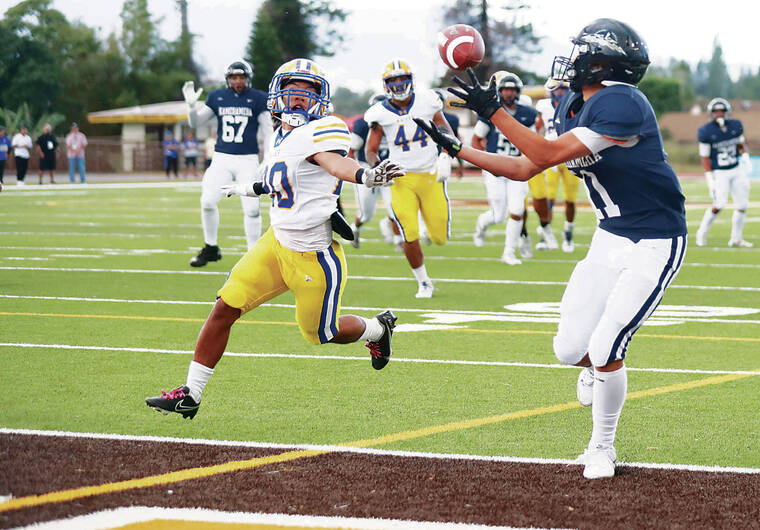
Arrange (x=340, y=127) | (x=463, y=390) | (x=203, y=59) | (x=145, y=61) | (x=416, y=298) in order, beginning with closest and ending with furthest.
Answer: (x=340, y=127) → (x=463, y=390) → (x=416, y=298) → (x=145, y=61) → (x=203, y=59)

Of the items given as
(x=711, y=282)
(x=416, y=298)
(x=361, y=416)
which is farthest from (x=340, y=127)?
(x=711, y=282)

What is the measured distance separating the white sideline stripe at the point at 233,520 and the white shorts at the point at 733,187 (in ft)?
42.8

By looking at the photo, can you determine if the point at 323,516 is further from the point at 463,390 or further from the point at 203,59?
the point at 203,59

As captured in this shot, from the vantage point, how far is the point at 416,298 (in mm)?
10531

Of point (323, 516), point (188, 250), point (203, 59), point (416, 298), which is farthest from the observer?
point (203, 59)

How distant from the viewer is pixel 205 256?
43.4 feet

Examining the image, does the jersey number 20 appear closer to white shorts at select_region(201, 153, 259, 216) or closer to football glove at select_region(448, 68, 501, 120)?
white shorts at select_region(201, 153, 259, 216)

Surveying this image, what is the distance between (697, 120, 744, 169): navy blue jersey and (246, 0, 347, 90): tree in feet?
158

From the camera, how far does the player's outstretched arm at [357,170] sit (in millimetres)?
5238

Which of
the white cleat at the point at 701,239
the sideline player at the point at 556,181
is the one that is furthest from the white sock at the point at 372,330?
the white cleat at the point at 701,239

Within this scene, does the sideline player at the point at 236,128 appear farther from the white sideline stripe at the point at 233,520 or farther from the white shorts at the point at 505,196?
the white sideline stripe at the point at 233,520

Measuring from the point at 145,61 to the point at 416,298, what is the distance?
68.5 metres

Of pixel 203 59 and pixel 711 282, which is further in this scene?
pixel 203 59

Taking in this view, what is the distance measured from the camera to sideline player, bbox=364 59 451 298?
1054 cm
